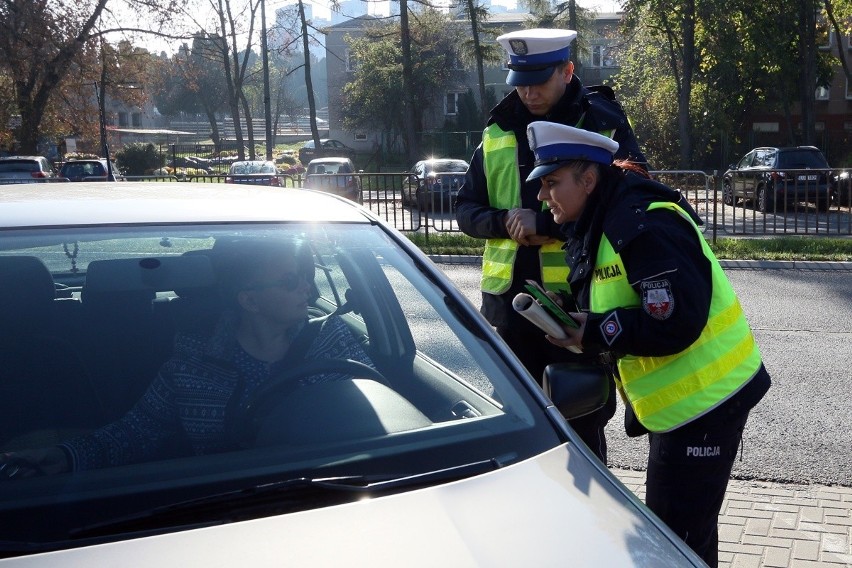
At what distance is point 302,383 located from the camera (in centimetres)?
257

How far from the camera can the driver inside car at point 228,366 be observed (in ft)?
7.37

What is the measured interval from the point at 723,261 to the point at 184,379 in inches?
462

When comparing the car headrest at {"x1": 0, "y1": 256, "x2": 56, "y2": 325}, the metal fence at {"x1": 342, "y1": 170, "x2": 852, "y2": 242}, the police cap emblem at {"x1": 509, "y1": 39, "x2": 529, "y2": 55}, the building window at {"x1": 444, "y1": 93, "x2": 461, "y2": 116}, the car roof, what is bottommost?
the metal fence at {"x1": 342, "y1": 170, "x2": 852, "y2": 242}

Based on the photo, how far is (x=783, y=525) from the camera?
14.5 ft

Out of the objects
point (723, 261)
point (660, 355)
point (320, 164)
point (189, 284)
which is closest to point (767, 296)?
point (723, 261)

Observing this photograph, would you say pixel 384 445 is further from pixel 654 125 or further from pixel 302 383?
pixel 654 125

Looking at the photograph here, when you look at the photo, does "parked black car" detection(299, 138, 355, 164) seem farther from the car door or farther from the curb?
the curb

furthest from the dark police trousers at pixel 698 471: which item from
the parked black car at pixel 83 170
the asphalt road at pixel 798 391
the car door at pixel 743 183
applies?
the parked black car at pixel 83 170

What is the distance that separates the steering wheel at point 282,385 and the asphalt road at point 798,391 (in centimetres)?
302

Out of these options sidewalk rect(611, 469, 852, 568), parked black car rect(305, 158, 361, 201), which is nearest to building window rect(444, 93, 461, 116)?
parked black car rect(305, 158, 361, 201)

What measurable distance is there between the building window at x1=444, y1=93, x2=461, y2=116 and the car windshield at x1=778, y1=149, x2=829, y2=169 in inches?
1485

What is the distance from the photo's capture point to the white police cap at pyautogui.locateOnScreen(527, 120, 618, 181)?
2924mm

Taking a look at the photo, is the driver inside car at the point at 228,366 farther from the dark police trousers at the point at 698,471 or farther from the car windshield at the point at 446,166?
the car windshield at the point at 446,166

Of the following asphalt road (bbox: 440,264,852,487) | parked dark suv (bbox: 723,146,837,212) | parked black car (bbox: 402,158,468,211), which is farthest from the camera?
parked black car (bbox: 402,158,468,211)
